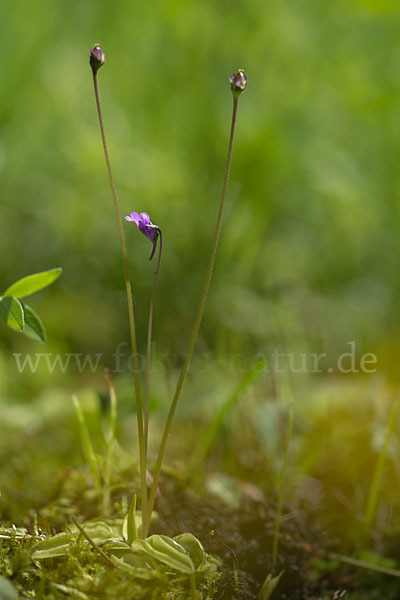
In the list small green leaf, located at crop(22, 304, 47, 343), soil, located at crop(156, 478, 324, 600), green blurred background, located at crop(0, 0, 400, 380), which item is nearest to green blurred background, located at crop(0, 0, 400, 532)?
green blurred background, located at crop(0, 0, 400, 380)

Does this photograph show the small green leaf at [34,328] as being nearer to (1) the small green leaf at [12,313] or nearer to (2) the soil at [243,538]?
(1) the small green leaf at [12,313]

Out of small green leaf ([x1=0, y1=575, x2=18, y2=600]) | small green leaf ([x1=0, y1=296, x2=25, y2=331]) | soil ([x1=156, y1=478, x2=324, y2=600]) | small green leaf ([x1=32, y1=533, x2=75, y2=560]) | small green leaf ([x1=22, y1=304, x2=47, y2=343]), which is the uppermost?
small green leaf ([x1=0, y1=296, x2=25, y2=331])

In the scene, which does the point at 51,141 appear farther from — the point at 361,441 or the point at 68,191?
the point at 361,441

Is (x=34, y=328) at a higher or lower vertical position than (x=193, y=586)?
higher

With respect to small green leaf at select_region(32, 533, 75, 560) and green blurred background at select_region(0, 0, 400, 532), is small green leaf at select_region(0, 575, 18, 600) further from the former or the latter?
green blurred background at select_region(0, 0, 400, 532)

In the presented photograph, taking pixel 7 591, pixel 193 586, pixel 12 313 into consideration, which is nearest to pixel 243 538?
pixel 193 586

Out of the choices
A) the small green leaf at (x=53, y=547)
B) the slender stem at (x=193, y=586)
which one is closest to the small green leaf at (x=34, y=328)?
the small green leaf at (x=53, y=547)

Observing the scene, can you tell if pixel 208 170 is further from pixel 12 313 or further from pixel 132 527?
pixel 132 527
